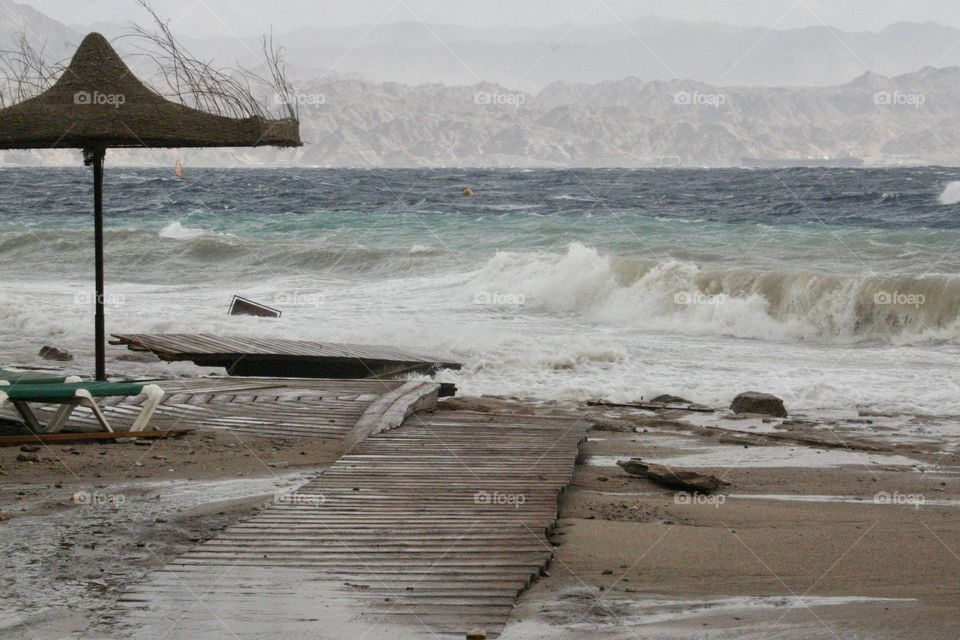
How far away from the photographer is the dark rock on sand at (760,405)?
404 inches

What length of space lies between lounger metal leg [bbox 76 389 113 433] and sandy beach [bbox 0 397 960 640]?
0.83 ft

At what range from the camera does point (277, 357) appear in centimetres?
1188

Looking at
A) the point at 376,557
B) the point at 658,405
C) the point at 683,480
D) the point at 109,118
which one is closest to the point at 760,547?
the point at 683,480

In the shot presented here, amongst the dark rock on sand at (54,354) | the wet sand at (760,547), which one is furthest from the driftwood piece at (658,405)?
the dark rock on sand at (54,354)

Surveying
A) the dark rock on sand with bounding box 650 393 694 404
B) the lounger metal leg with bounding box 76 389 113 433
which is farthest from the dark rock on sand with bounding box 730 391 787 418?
the lounger metal leg with bounding box 76 389 113 433

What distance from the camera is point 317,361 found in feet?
39.3

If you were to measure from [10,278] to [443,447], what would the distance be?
19764 millimetres

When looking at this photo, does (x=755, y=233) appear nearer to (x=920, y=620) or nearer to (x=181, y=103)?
(x=181, y=103)

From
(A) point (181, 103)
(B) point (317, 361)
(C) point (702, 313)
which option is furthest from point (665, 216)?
(A) point (181, 103)

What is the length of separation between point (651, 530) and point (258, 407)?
4.20 m

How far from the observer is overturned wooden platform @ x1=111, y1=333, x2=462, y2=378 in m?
11.7

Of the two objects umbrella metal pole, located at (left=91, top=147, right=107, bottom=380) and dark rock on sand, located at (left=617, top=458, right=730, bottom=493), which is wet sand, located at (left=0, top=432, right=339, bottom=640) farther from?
dark rock on sand, located at (left=617, top=458, right=730, bottom=493)

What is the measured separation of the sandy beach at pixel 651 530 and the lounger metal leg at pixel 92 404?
25 cm

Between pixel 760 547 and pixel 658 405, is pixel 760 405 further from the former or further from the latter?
pixel 760 547
